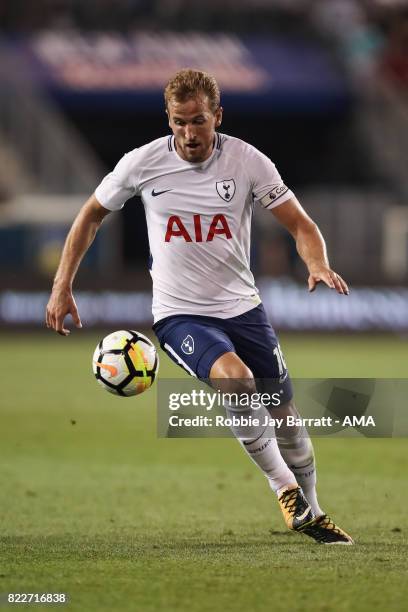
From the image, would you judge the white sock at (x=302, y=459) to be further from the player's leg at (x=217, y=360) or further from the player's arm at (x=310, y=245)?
the player's arm at (x=310, y=245)

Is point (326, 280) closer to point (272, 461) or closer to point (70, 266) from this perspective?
point (272, 461)

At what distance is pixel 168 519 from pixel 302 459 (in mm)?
1092

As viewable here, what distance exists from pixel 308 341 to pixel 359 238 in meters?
5.69

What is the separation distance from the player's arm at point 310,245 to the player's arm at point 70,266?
39.4 inches

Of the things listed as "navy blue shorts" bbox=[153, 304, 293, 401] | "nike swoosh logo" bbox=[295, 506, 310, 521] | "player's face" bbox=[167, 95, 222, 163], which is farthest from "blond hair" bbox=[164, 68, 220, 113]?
"nike swoosh logo" bbox=[295, 506, 310, 521]

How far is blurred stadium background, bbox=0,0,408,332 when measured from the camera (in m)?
27.1

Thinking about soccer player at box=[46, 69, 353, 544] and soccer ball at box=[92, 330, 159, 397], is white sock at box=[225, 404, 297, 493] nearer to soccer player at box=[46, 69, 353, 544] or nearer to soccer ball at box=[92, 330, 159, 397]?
soccer player at box=[46, 69, 353, 544]

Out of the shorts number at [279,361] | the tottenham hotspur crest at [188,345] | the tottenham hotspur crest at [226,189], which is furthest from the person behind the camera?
the shorts number at [279,361]

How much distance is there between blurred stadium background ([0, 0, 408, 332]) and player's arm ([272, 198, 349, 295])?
18819mm

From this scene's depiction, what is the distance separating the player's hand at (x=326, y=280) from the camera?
621 cm

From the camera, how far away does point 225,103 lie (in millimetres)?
30906

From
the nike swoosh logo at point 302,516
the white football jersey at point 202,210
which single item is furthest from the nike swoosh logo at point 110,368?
the nike swoosh logo at point 302,516

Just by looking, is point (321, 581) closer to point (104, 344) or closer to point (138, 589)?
point (138, 589)

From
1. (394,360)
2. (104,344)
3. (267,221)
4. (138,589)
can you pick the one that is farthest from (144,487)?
(267,221)
